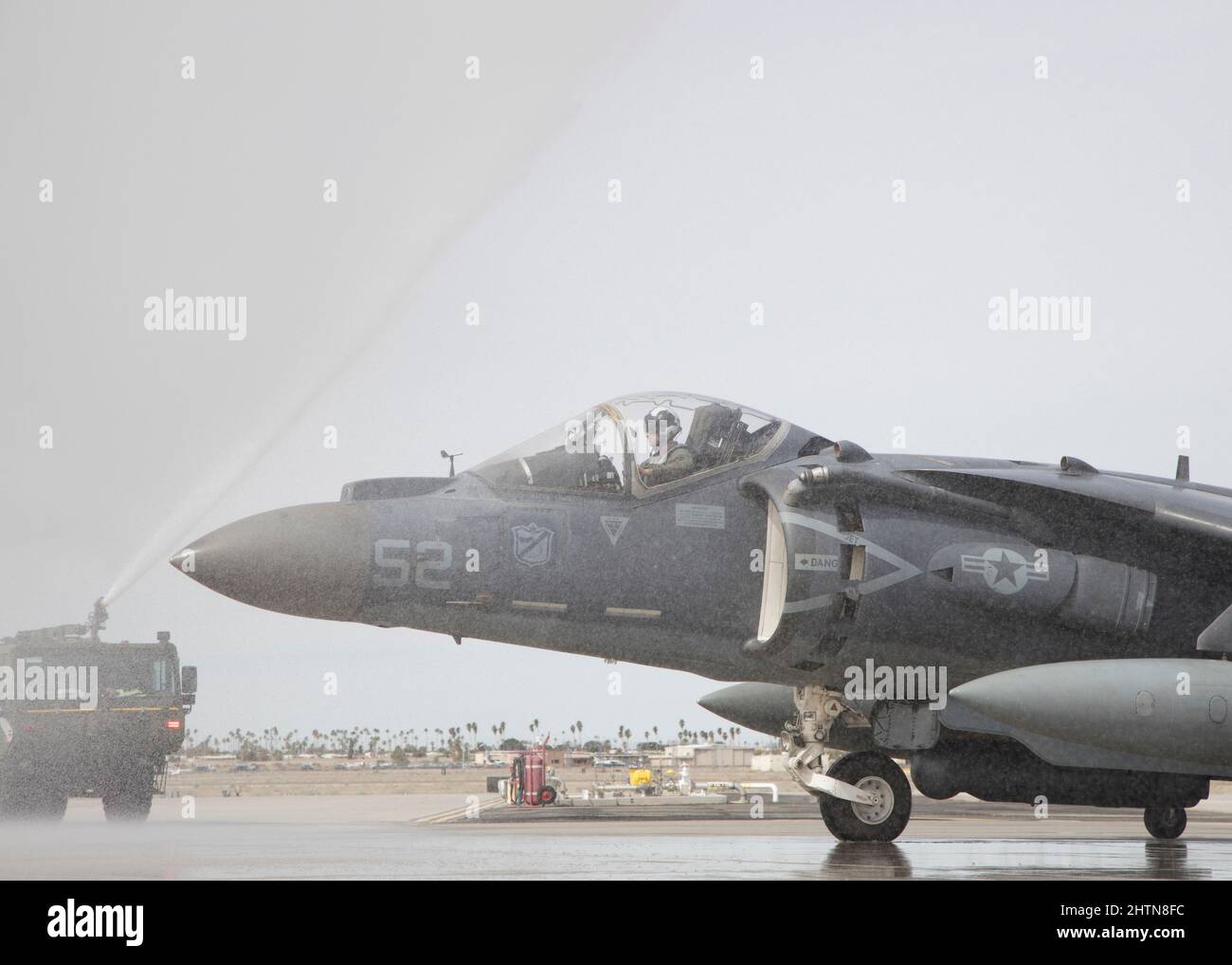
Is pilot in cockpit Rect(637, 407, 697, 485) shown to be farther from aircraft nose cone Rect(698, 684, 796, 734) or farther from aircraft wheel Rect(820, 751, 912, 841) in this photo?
aircraft nose cone Rect(698, 684, 796, 734)

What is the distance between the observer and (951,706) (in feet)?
34.6

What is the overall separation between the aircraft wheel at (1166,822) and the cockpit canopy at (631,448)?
6733mm

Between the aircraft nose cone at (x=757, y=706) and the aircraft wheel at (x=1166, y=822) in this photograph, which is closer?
the aircraft nose cone at (x=757, y=706)

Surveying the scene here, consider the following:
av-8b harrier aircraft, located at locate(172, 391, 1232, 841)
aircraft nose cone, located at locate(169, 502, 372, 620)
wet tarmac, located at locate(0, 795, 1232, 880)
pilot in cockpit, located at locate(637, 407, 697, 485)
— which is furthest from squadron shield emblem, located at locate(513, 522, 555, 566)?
wet tarmac, located at locate(0, 795, 1232, 880)

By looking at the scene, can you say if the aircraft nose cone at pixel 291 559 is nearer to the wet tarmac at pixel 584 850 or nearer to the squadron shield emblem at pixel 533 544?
the squadron shield emblem at pixel 533 544

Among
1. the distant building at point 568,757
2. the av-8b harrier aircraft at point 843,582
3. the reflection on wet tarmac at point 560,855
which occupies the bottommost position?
the distant building at point 568,757

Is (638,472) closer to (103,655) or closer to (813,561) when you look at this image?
(813,561)

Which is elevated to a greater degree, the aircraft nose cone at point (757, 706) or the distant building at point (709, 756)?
the aircraft nose cone at point (757, 706)

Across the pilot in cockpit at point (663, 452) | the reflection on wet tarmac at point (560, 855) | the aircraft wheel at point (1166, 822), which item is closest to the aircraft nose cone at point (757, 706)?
the reflection on wet tarmac at point (560, 855)

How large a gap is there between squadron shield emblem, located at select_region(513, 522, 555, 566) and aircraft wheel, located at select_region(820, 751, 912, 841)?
3096 millimetres

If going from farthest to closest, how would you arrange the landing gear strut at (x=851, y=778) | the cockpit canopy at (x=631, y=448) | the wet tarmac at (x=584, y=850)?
1. the landing gear strut at (x=851, y=778)
2. the cockpit canopy at (x=631, y=448)
3. the wet tarmac at (x=584, y=850)

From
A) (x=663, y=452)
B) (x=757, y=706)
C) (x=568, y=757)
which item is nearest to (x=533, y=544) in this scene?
(x=663, y=452)

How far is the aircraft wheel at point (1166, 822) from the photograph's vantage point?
1395cm

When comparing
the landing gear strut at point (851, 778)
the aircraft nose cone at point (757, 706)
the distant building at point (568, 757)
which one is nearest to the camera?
the landing gear strut at point (851, 778)
